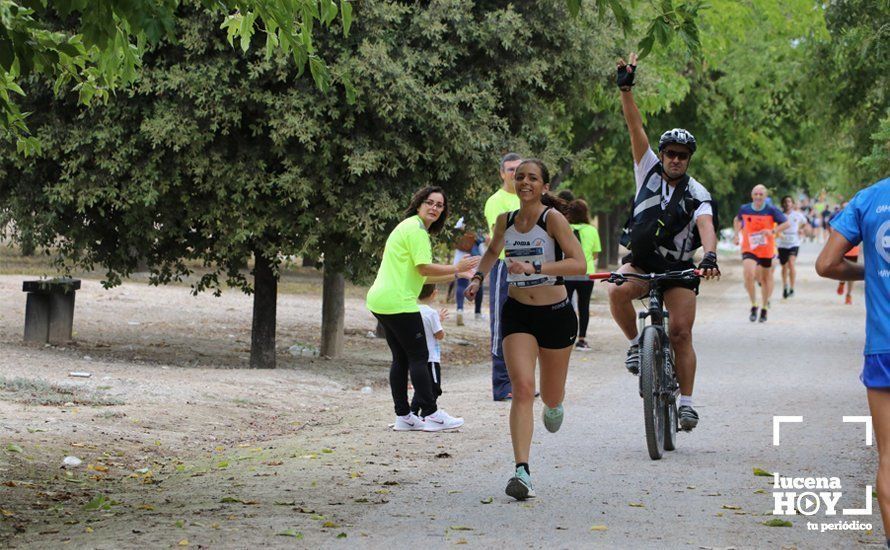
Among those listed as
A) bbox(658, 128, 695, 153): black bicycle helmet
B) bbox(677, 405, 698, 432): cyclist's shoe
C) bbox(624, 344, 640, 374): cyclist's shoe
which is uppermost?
bbox(658, 128, 695, 153): black bicycle helmet

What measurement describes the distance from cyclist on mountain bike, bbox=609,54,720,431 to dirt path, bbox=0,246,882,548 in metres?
0.77

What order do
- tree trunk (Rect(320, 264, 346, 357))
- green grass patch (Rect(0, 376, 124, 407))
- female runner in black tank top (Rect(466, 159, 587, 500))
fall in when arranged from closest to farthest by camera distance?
female runner in black tank top (Rect(466, 159, 587, 500)) < green grass patch (Rect(0, 376, 124, 407)) < tree trunk (Rect(320, 264, 346, 357))

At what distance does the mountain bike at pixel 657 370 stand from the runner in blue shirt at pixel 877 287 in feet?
9.28

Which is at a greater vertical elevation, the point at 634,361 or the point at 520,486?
the point at 634,361

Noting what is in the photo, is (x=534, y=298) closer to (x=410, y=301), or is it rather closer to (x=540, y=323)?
(x=540, y=323)

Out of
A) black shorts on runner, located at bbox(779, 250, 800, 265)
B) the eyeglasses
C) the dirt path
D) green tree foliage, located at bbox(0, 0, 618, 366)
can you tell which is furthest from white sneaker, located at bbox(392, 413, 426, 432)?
black shorts on runner, located at bbox(779, 250, 800, 265)

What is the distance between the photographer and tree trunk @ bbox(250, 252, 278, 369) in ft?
53.8

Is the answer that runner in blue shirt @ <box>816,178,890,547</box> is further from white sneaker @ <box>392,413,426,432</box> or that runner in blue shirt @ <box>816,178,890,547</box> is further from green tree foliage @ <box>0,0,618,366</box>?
green tree foliage @ <box>0,0,618,366</box>

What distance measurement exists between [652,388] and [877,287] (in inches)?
126

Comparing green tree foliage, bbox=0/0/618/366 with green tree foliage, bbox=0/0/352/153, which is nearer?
green tree foliage, bbox=0/0/352/153

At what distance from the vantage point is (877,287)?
601cm

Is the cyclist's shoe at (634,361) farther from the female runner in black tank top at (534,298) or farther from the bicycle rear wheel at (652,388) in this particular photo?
the female runner in black tank top at (534,298)

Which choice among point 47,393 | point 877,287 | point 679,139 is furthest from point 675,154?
point 47,393

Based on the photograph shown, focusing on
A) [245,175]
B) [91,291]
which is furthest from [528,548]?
[91,291]
